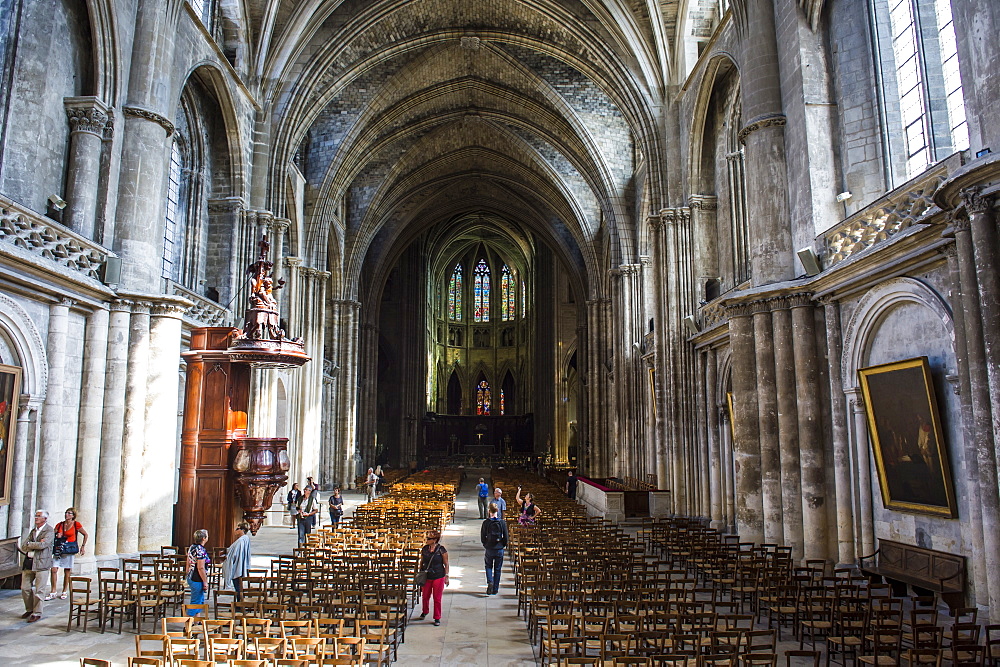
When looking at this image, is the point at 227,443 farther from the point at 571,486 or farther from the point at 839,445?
the point at 571,486

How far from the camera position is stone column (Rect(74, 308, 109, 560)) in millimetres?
12250

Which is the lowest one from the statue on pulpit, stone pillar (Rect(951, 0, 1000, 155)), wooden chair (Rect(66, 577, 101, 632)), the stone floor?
the stone floor

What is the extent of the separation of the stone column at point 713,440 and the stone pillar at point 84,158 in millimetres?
15063

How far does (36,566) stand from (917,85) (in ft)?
50.0

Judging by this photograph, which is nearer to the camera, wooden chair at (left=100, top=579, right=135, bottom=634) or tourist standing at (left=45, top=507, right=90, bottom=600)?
wooden chair at (left=100, top=579, right=135, bottom=634)

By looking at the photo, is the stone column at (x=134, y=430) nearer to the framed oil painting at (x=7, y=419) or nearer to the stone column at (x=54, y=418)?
the stone column at (x=54, y=418)

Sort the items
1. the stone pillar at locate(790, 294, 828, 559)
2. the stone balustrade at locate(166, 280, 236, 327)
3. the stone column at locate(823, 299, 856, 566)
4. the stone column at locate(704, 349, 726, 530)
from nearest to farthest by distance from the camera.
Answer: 1. the stone column at locate(823, 299, 856, 566)
2. the stone pillar at locate(790, 294, 828, 559)
3. the stone balustrade at locate(166, 280, 236, 327)
4. the stone column at locate(704, 349, 726, 530)

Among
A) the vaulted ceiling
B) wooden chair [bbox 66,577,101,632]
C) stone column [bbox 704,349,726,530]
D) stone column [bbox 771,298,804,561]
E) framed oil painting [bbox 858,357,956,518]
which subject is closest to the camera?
wooden chair [bbox 66,577,101,632]

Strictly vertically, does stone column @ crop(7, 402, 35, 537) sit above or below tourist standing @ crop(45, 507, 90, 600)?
above

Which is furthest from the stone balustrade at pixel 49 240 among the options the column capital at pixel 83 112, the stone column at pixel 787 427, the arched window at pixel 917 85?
the arched window at pixel 917 85

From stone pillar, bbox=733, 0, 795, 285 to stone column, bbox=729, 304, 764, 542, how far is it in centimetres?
103

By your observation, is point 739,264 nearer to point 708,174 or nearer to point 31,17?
point 708,174

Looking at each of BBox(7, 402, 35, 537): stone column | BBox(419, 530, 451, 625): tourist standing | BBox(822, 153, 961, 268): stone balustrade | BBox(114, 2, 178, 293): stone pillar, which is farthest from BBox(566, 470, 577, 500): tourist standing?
BBox(7, 402, 35, 537): stone column

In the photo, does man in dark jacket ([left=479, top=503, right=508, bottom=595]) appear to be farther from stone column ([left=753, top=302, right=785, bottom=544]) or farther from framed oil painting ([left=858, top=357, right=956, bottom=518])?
framed oil painting ([left=858, top=357, right=956, bottom=518])
